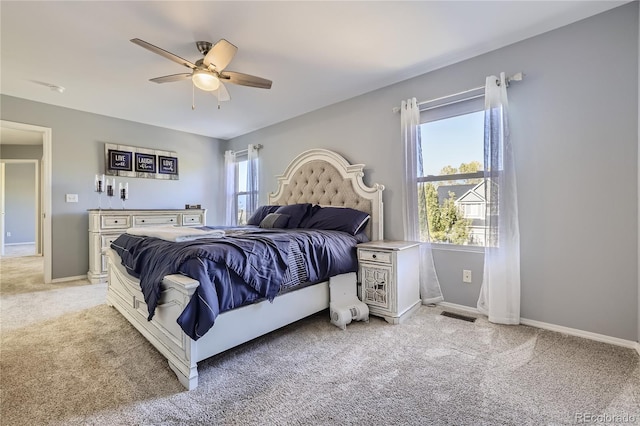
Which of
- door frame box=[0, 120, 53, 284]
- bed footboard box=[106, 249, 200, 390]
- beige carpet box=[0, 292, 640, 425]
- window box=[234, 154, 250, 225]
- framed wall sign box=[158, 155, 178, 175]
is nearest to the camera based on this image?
beige carpet box=[0, 292, 640, 425]

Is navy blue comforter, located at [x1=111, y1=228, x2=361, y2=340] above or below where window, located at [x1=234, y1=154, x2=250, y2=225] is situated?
below

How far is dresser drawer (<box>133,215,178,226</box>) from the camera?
160 inches

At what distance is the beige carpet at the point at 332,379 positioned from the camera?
1325 mm

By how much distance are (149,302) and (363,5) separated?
2.43 m

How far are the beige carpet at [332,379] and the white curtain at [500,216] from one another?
232 millimetres

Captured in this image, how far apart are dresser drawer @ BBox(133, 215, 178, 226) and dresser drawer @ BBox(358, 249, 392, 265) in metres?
3.23

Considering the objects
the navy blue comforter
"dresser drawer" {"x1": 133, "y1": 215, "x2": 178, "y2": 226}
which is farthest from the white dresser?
the navy blue comforter

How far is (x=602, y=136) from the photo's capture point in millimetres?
2027

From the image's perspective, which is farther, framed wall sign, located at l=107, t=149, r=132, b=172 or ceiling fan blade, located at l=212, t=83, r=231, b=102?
framed wall sign, located at l=107, t=149, r=132, b=172

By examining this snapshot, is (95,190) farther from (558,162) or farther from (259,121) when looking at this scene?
(558,162)

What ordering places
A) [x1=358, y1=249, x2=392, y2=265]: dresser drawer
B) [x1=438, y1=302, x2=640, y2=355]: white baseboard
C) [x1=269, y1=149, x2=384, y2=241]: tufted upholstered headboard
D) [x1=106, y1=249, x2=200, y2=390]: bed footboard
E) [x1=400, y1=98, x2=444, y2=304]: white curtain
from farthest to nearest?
[x1=269, y1=149, x2=384, y2=241]: tufted upholstered headboard
[x1=400, y1=98, x2=444, y2=304]: white curtain
[x1=358, y1=249, x2=392, y2=265]: dresser drawer
[x1=438, y1=302, x2=640, y2=355]: white baseboard
[x1=106, y1=249, x2=200, y2=390]: bed footboard

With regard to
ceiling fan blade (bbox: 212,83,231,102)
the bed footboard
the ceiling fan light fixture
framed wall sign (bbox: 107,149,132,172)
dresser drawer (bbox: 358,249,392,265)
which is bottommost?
the bed footboard

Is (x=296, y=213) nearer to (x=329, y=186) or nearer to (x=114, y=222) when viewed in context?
(x=329, y=186)

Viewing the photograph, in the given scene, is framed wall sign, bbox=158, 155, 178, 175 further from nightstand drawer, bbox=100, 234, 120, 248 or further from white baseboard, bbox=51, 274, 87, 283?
white baseboard, bbox=51, 274, 87, 283
